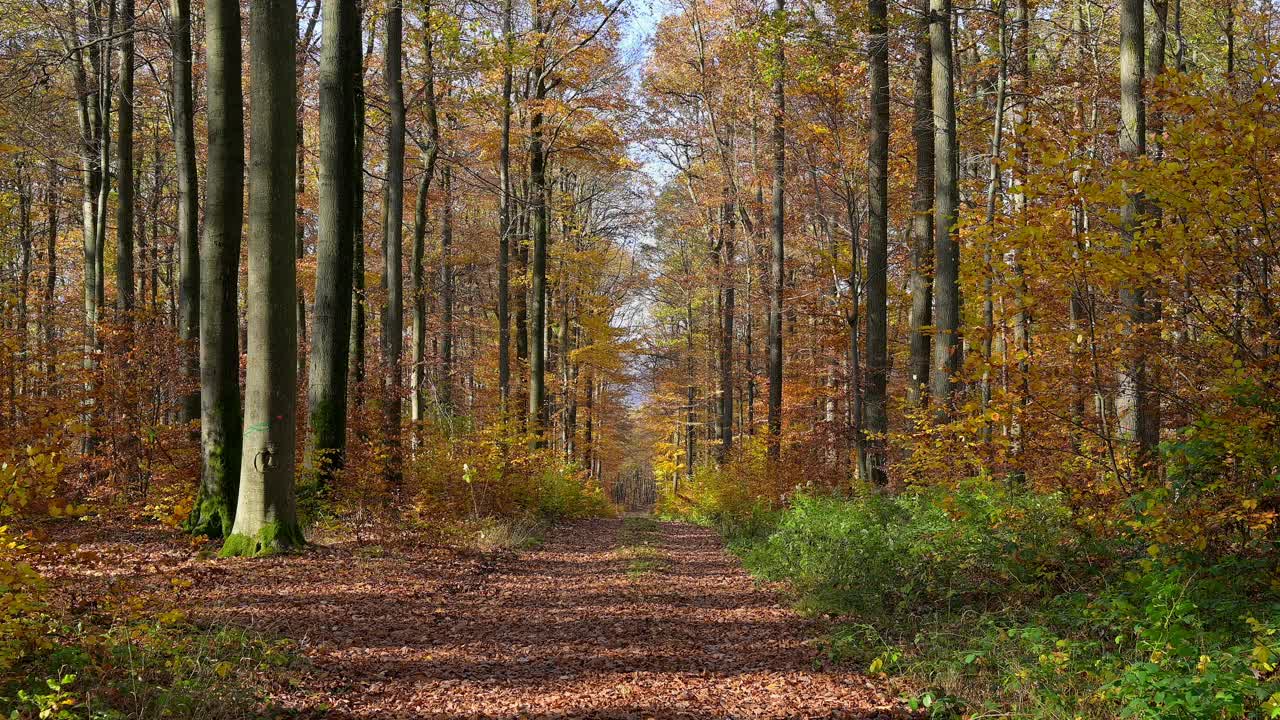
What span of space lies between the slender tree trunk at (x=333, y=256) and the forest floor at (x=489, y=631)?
5.88ft

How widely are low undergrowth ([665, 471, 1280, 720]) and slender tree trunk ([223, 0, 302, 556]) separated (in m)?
5.05

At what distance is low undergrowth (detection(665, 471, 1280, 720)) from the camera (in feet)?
12.4

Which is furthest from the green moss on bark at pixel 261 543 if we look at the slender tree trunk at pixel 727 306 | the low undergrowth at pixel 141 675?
the slender tree trunk at pixel 727 306

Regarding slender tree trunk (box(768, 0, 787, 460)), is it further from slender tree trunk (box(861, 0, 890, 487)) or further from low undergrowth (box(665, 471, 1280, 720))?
low undergrowth (box(665, 471, 1280, 720))

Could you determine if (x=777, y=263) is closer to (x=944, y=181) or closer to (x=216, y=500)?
(x=944, y=181)

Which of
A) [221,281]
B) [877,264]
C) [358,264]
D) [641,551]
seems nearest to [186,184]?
[358,264]

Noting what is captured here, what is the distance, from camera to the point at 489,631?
252 inches

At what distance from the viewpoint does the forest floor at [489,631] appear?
4.70m

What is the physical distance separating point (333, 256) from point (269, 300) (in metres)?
2.62

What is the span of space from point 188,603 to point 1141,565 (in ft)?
20.9

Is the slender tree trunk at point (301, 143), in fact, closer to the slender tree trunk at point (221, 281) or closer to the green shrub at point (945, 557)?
the slender tree trunk at point (221, 281)

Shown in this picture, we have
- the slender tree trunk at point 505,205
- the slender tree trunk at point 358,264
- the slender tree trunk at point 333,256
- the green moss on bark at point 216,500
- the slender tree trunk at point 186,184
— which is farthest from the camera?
the slender tree trunk at point 505,205

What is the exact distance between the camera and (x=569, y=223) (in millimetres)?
26344

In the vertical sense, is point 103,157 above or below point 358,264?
above
